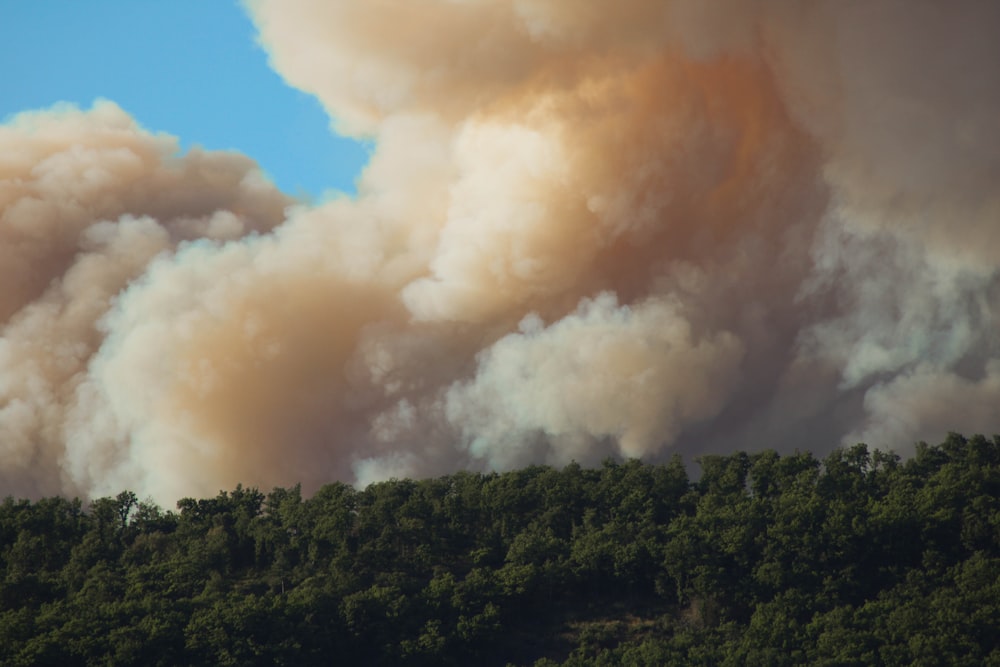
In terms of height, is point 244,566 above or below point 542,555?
above

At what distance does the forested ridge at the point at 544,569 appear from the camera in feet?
161

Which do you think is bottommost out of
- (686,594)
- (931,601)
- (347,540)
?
(931,601)

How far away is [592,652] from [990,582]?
12.9 metres

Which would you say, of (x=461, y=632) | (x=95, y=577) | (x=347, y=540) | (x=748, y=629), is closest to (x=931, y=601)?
(x=748, y=629)

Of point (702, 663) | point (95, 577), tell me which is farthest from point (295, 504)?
point (702, 663)

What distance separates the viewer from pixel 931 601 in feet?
164

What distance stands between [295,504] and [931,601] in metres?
22.6

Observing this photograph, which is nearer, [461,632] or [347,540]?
[461,632]

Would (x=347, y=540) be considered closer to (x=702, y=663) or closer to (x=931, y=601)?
(x=702, y=663)

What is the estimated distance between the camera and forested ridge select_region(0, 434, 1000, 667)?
49.0m

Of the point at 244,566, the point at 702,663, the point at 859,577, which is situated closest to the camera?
the point at 702,663

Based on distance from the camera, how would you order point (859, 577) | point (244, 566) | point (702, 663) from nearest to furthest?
point (702, 663), point (859, 577), point (244, 566)

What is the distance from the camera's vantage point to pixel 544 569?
53656 mm

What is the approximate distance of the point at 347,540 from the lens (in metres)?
55.7
